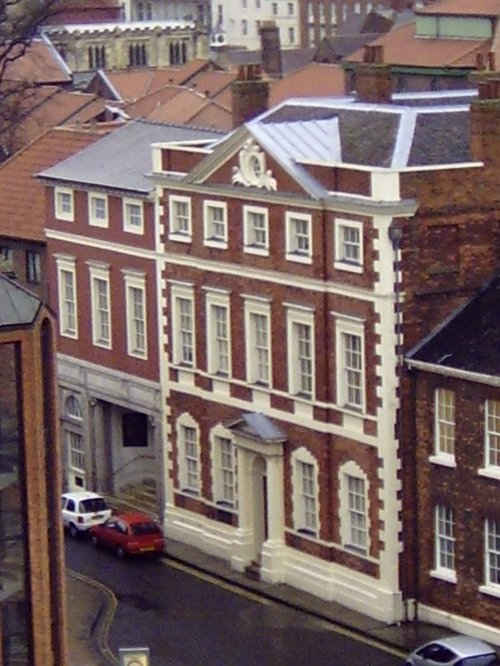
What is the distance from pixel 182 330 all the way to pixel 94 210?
6561mm

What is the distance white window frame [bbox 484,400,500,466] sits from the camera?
163ft

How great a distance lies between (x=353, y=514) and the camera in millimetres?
53750

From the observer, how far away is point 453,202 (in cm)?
5228

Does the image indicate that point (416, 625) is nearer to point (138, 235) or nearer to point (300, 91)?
point (138, 235)

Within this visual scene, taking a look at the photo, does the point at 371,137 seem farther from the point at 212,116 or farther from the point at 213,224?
the point at 212,116

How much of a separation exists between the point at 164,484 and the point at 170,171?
28.0 ft

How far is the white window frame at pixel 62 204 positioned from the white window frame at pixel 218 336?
887 centimetres

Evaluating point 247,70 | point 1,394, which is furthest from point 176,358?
point 1,394

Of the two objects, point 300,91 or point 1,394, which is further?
point 300,91

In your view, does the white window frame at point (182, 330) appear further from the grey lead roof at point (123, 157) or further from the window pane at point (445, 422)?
the window pane at point (445, 422)

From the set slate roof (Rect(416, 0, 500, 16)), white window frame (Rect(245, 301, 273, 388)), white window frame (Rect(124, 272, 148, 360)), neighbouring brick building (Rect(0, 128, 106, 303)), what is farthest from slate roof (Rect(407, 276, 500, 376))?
slate roof (Rect(416, 0, 500, 16))

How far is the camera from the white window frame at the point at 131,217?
62.0 meters

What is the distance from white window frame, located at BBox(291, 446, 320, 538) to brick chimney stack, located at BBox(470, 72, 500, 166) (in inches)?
328

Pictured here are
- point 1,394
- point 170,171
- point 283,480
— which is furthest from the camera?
point 170,171
